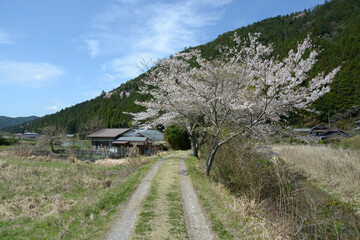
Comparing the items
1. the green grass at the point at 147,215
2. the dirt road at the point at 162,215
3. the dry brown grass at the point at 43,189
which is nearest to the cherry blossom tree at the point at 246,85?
the dirt road at the point at 162,215

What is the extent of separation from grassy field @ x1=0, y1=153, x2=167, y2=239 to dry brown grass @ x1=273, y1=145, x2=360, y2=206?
10736 millimetres

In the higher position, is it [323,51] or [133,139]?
[323,51]

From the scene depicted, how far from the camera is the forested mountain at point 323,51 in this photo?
4416cm

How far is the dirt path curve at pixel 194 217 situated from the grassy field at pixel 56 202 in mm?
1957

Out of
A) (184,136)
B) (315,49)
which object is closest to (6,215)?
(315,49)

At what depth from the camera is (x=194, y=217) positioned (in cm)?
561

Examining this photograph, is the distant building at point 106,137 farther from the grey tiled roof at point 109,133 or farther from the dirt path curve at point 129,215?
the dirt path curve at point 129,215

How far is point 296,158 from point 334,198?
6867 millimetres

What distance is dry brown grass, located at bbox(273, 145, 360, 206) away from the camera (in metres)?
10.9

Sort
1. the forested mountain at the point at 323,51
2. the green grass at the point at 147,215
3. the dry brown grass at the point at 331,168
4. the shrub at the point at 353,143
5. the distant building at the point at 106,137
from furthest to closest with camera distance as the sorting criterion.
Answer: the forested mountain at the point at 323,51, the distant building at the point at 106,137, the shrub at the point at 353,143, the dry brown grass at the point at 331,168, the green grass at the point at 147,215

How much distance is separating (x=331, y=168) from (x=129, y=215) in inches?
540

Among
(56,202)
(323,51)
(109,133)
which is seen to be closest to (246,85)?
(56,202)

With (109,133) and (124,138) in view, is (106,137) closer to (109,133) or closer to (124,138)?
(109,133)

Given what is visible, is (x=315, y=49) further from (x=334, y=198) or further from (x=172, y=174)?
(x=172, y=174)
